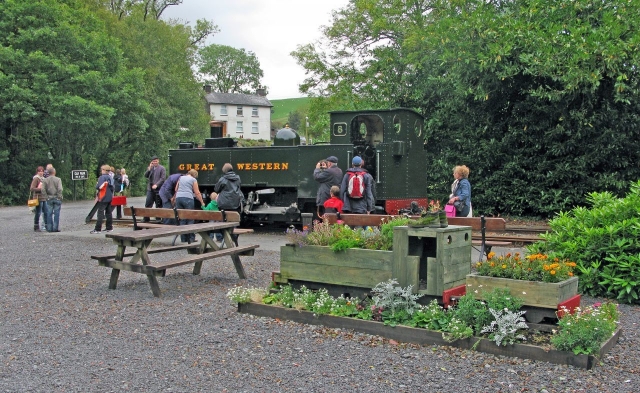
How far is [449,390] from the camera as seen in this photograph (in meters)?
4.32

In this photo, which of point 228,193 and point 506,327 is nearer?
point 506,327

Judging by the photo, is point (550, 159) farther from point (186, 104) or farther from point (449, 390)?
point (186, 104)

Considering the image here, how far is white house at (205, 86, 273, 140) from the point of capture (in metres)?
80.0

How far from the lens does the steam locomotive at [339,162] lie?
14148 mm

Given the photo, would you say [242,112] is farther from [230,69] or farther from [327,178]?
[327,178]

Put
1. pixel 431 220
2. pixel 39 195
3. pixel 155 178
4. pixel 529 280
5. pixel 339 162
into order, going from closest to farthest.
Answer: pixel 529 280, pixel 431 220, pixel 339 162, pixel 39 195, pixel 155 178

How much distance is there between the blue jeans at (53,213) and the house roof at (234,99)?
6400 centimetres

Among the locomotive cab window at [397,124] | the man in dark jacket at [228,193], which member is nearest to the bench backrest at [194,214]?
the man in dark jacket at [228,193]

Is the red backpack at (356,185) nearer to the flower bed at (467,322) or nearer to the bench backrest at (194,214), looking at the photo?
the bench backrest at (194,214)

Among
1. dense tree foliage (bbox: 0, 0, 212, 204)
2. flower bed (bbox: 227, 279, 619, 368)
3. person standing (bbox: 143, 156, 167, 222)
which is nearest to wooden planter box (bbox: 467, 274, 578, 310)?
flower bed (bbox: 227, 279, 619, 368)

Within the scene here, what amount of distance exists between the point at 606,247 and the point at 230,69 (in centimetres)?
8024

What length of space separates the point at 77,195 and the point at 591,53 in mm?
28461

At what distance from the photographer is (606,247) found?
729 centimetres

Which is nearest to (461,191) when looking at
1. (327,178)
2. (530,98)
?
(327,178)
